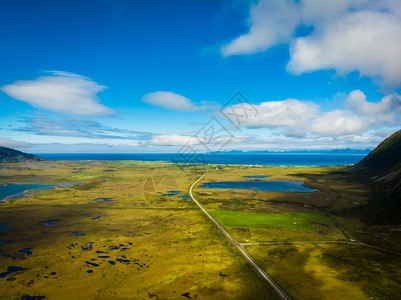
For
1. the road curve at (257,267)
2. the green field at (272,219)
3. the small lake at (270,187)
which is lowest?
the road curve at (257,267)

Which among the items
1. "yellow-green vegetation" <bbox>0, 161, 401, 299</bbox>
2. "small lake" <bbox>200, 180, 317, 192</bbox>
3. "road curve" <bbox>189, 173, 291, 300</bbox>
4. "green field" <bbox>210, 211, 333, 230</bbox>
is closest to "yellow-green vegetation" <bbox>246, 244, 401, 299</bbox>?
"yellow-green vegetation" <bbox>0, 161, 401, 299</bbox>

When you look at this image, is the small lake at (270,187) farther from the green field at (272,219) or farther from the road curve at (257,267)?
the road curve at (257,267)

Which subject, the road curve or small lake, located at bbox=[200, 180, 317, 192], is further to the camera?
small lake, located at bbox=[200, 180, 317, 192]

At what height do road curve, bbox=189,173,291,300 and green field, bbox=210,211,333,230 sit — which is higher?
green field, bbox=210,211,333,230

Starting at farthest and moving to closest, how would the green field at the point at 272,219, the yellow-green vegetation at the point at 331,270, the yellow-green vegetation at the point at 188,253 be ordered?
1. the green field at the point at 272,219
2. the yellow-green vegetation at the point at 188,253
3. the yellow-green vegetation at the point at 331,270

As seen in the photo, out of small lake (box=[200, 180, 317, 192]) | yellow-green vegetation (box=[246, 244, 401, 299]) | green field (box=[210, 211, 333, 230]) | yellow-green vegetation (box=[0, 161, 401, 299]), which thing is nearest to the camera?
yellow-green vegetation (box=[246, 244, 401, 299])

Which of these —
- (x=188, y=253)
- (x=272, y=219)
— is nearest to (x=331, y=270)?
(x=188, y=253)

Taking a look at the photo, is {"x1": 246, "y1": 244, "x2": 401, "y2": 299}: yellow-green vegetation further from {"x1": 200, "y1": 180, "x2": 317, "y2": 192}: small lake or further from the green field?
{"x1": 200, "y1": 180, "x2": 317, "y2": 192}: small lake

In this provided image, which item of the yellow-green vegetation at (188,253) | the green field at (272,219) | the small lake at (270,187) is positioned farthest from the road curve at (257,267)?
the small lake at (270,187)

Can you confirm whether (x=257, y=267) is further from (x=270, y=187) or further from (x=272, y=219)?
(x=270, y=187)
